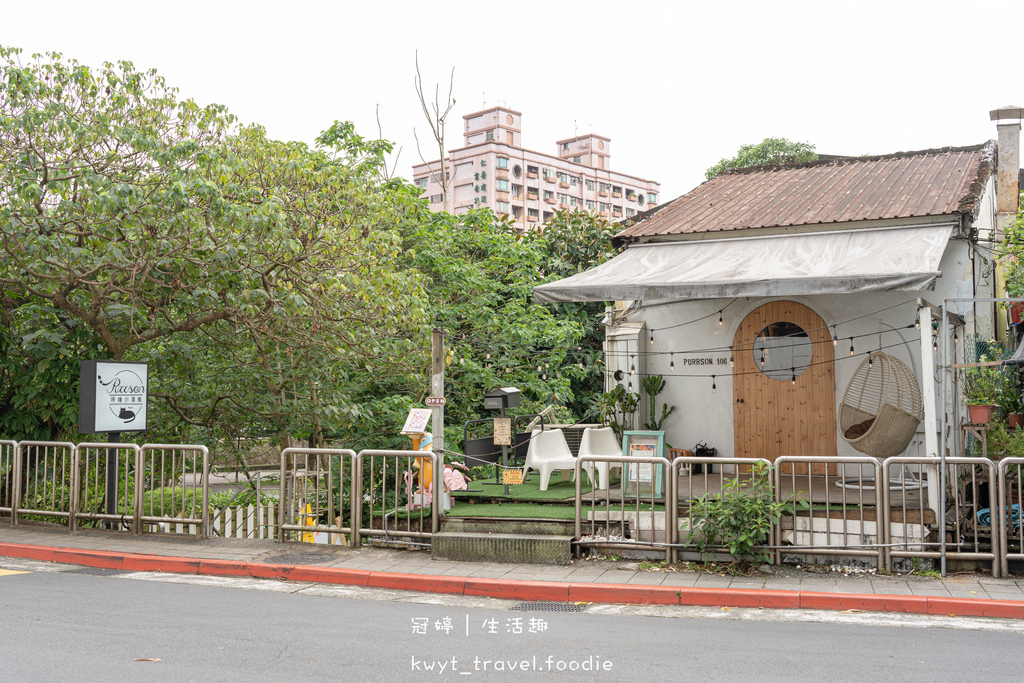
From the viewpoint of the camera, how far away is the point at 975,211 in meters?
11.8

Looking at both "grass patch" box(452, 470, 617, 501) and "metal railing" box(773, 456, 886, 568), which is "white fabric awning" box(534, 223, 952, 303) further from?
"grass patch" box(452, 470, 617, 501)

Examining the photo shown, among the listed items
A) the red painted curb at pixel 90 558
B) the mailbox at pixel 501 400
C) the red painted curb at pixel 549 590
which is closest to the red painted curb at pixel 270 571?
the red painted curb at pixel 549 590

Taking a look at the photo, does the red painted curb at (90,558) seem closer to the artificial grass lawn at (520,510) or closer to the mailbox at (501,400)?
the artificial grass lawn at (520,510)

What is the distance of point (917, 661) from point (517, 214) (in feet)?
251

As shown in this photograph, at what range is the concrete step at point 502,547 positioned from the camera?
8.59 m

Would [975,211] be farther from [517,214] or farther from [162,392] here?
[517,214]

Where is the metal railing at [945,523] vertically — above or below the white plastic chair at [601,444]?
below

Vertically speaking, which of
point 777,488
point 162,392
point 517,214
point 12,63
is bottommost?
point 777,488

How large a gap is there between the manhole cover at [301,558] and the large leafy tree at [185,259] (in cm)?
367

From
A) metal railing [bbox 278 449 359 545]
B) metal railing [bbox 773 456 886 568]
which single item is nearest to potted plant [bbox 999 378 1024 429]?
metal railing [bbox 773 456 886 568]

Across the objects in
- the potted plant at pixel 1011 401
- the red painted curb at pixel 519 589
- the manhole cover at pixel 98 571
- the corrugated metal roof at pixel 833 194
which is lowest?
the manhole cover at pixel 98 571

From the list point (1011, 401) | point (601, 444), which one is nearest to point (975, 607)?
point (601, 444)

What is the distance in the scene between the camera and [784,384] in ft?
40.6

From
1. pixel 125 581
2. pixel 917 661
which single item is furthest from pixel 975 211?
pixel 125 581
